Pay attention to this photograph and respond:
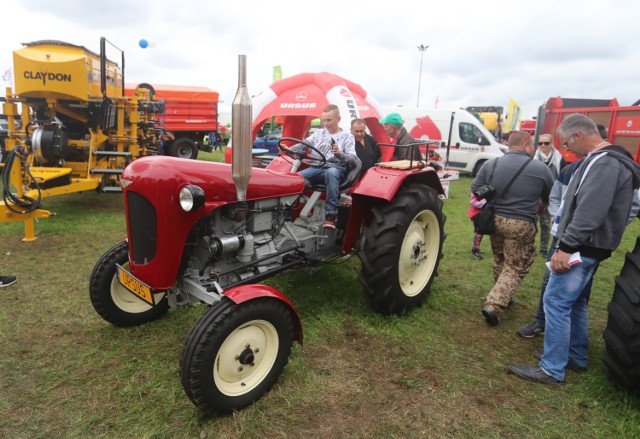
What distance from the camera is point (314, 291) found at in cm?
383

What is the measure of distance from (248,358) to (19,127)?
6.43 m

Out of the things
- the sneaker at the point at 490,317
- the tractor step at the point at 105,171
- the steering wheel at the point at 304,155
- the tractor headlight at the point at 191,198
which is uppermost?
the steering wheel at the point at 304,155

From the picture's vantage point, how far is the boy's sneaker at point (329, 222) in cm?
347

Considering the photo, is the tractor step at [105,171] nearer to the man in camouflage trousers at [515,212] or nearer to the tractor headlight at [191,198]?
the tractor headlight at [191,198]

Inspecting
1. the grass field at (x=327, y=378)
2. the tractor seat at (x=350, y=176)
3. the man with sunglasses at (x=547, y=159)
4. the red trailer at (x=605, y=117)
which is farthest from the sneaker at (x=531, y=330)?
the red trailer at (x=605, y=117)

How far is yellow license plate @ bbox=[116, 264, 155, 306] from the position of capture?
7.85 feet

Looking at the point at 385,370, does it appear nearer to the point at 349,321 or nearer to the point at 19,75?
the point at 349,321

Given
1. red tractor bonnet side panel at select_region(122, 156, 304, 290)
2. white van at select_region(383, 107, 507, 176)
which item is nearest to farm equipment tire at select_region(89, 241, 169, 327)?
red tractor bonnet side panel at select_region(122, 156, 304, 290)

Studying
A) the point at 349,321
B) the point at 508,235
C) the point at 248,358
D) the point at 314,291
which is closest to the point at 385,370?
the point at 349,321

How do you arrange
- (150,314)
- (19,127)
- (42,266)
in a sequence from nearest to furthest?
(150,314) → (42,266) → (19,127)

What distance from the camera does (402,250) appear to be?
3.37 meters

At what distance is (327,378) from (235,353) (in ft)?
2.14

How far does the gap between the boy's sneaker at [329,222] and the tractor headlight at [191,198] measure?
1.41m

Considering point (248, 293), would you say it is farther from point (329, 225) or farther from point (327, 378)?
point (329, 225)
